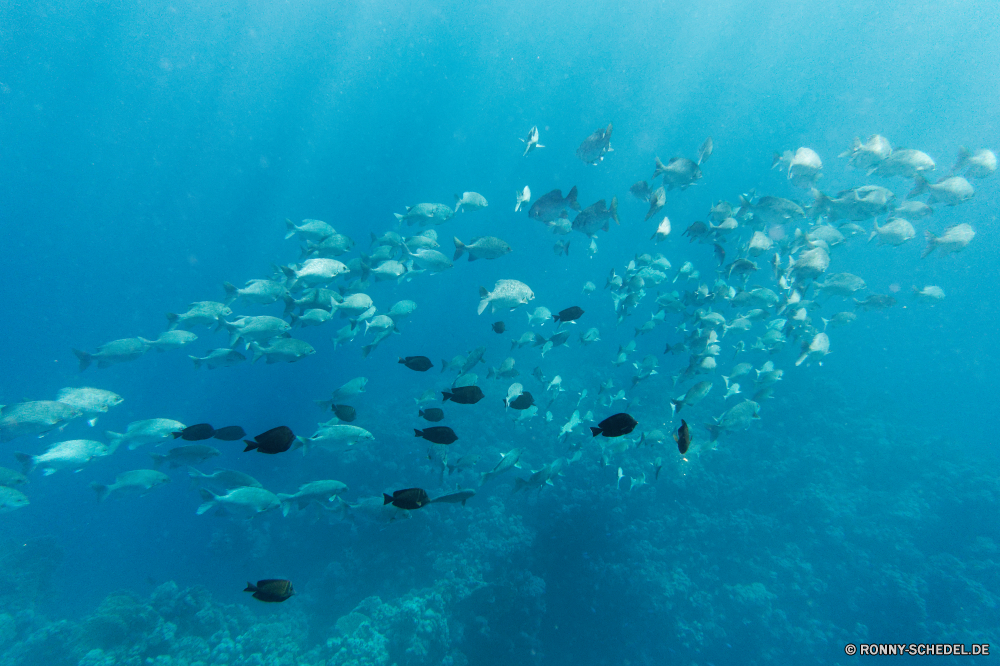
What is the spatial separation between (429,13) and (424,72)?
18226 mm

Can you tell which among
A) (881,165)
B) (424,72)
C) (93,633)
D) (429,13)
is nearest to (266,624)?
(93,633)

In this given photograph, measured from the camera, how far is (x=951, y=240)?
8.28 meters

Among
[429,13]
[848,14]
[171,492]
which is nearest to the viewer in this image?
[171,492]

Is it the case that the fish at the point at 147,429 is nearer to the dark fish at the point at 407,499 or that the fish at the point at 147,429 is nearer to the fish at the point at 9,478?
the fish at the point at 9,478

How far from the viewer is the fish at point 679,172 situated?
681 cm

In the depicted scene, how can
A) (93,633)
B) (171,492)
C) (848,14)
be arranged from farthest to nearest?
(848,14) → (171,492) → (93,633)

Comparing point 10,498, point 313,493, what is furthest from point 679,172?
point 10,498

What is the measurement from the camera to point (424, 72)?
6688 centimetres

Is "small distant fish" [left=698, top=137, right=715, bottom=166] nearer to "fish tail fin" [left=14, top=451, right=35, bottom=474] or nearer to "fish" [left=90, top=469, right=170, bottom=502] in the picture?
"fish" [left=90, top=469, right=170, bottom=502]

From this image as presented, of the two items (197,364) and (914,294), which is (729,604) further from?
(197,364)

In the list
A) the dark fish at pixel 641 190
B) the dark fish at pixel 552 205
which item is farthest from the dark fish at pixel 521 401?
the dark fish at pixel 641 190

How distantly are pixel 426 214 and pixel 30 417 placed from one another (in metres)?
7.43

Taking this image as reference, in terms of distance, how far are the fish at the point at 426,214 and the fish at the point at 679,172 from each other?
424cm

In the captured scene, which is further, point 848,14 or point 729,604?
point 848,14
